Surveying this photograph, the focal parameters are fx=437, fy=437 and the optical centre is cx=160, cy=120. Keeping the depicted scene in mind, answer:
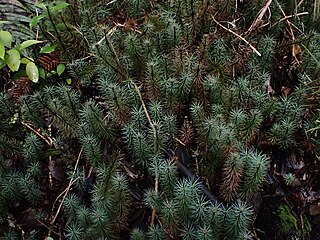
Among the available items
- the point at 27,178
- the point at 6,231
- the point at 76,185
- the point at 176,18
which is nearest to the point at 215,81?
the point at 176,18

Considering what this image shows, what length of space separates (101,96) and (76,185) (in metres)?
0.47

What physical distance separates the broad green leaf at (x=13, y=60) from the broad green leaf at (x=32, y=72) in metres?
0.08

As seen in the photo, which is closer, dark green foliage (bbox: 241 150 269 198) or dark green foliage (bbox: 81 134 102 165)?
dark green foliage (bbox: 241 150 269 198)

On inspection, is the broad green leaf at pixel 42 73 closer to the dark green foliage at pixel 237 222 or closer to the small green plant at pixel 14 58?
the small green plant at pixel 14 58

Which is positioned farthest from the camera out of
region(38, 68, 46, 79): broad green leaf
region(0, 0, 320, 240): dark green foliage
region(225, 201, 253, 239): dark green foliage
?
region(38, 68, 46, 79): broad green leaf

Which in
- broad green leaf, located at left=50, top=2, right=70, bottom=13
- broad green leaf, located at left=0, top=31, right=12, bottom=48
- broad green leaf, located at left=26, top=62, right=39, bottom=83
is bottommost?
broad green leaf, located at left=26, top=62, right=39, bottom=83

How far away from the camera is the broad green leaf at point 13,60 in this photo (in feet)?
6.87

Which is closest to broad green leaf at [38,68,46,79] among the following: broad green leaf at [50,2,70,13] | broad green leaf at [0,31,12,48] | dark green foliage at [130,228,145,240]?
broad green leaf at [0,31,12,48]

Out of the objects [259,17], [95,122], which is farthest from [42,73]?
[259,17]

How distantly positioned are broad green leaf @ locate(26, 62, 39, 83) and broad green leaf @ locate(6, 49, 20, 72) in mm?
75

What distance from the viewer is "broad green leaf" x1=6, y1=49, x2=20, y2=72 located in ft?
6.87

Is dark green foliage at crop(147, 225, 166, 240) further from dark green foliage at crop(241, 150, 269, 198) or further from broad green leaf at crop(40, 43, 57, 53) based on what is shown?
broad green leaf at crop(40, 43, 57, 53)

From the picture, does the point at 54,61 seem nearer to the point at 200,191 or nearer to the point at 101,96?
the point at 101,96

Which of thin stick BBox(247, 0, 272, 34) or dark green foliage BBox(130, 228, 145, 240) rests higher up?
thin stick BBox(247, 0, 272, 34)
